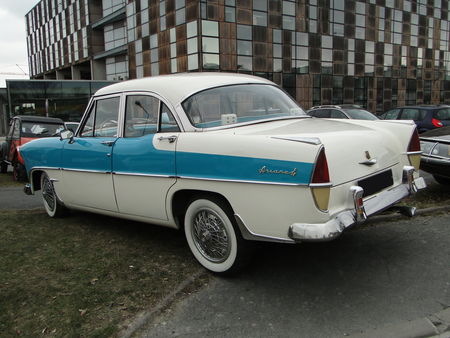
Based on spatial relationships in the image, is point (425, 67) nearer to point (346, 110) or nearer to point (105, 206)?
point (346, 110)

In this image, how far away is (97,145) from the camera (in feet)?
15.6

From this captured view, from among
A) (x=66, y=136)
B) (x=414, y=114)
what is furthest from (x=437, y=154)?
(x=414, y=114)

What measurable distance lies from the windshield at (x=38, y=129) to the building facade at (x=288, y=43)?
21.1 meters

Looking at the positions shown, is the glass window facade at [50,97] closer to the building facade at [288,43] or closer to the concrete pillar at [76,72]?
the building facade at [288,43]

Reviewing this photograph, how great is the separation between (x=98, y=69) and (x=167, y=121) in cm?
4863

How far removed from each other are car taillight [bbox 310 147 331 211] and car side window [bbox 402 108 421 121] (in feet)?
42.0

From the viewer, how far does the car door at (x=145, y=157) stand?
393 cm

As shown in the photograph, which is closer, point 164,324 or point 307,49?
point 164,324

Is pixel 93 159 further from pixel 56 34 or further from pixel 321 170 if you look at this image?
pixel 56 34

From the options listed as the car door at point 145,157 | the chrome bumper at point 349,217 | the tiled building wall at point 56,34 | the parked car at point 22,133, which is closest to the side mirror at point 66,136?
the car door at point 145,157

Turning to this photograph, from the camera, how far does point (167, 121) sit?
4.07 m

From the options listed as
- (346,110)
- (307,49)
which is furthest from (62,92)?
(346,110)

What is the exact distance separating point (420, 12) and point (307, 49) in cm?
1775

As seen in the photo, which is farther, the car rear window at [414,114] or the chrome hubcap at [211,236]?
the car rear window at [414,114]
